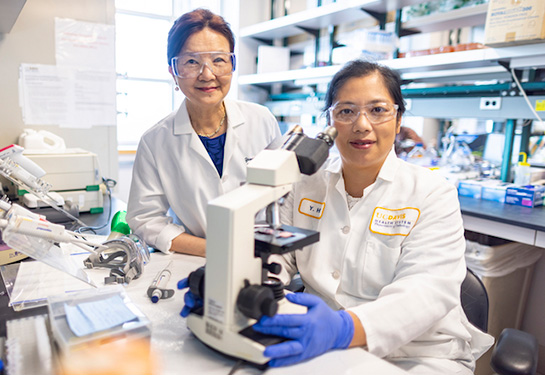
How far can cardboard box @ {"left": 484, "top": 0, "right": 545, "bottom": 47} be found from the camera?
1781mm

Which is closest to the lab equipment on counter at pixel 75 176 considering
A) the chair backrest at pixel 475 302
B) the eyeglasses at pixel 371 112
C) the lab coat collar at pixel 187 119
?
the lab coat collar at pixel 187 119

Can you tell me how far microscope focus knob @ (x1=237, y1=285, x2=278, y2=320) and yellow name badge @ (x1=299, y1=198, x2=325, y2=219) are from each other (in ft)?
1.77

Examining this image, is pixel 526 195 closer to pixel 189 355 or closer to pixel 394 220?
pixel 394 220

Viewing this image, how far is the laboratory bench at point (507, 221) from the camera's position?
175 cm

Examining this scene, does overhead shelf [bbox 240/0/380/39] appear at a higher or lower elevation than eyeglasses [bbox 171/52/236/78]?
higher

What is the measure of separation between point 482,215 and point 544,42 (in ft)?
2.80

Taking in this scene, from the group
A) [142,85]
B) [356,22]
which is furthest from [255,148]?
[142,85]

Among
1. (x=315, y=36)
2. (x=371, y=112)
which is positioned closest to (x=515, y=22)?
(x=371, y=112)

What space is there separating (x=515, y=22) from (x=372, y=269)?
151 centimetres

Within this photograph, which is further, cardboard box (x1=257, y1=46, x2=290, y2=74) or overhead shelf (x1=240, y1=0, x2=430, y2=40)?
cardboard box (x1=257, y1=46, x2=290, y2=74)

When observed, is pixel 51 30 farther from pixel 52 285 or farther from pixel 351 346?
pixel 351 346

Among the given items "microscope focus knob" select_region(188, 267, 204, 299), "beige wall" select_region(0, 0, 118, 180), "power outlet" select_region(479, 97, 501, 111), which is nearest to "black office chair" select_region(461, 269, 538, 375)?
"microscope focus knob" select_region(188, 267, 204, 299)

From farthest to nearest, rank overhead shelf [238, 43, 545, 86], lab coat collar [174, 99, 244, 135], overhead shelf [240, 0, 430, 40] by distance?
overhead shelf [240, 0, 430, 40]
overhead shelf [238, 43, 545, 86]
lab coat collar [174, 99, 244, 135]

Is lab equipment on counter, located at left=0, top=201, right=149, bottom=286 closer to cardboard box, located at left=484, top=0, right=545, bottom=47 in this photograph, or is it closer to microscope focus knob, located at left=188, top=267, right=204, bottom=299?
microscope focus knob, located at left=188, top=267, right=204, bottom=299
